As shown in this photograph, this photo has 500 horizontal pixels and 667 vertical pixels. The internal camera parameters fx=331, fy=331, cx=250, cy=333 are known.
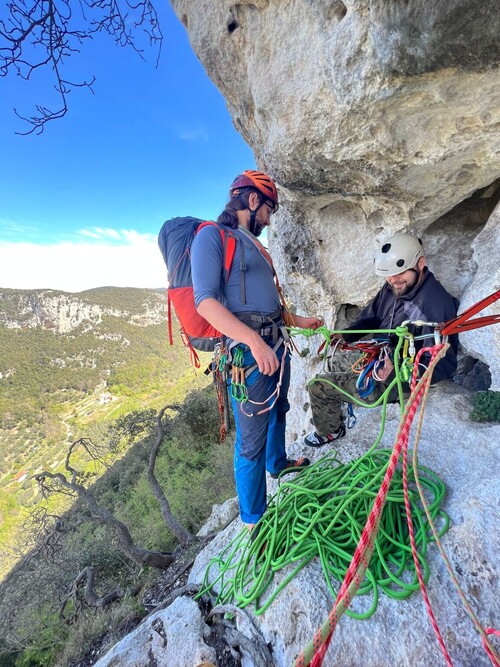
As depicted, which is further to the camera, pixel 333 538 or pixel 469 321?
pixel 333 538

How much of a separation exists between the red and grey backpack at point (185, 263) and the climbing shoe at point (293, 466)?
1552 mm

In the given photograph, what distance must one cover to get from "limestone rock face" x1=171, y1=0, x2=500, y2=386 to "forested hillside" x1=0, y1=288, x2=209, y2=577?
6431 cm

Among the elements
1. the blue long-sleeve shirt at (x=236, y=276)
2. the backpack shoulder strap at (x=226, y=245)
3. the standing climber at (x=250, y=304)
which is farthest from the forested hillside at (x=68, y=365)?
the backpack shoulder strap at (x=226, y=245)

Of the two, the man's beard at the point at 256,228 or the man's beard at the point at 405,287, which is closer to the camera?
the man's beard at the point at 256,228

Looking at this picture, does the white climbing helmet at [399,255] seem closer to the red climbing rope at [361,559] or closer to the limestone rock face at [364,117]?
the limestone rock face at [364,117]

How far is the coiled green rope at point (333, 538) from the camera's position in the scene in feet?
6.39

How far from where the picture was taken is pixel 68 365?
74000mm

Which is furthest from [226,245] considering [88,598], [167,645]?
[88,598]

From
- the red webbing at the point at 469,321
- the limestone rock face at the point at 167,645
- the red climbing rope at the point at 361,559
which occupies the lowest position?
the limestone rock face at the point at 167,645

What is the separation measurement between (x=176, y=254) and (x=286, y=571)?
7.35 ft

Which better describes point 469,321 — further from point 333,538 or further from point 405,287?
point 333,538

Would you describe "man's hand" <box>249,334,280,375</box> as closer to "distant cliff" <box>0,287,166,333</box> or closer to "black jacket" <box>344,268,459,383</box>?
"black jacket" <box>344,268,459,383</box>

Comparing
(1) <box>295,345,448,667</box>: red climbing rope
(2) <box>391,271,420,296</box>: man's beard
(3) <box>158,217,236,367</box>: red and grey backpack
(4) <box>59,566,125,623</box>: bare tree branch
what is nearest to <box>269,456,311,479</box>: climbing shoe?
(3) <box>158,217,236,367</box>: red and grey backpack

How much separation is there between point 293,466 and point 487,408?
185 cm
